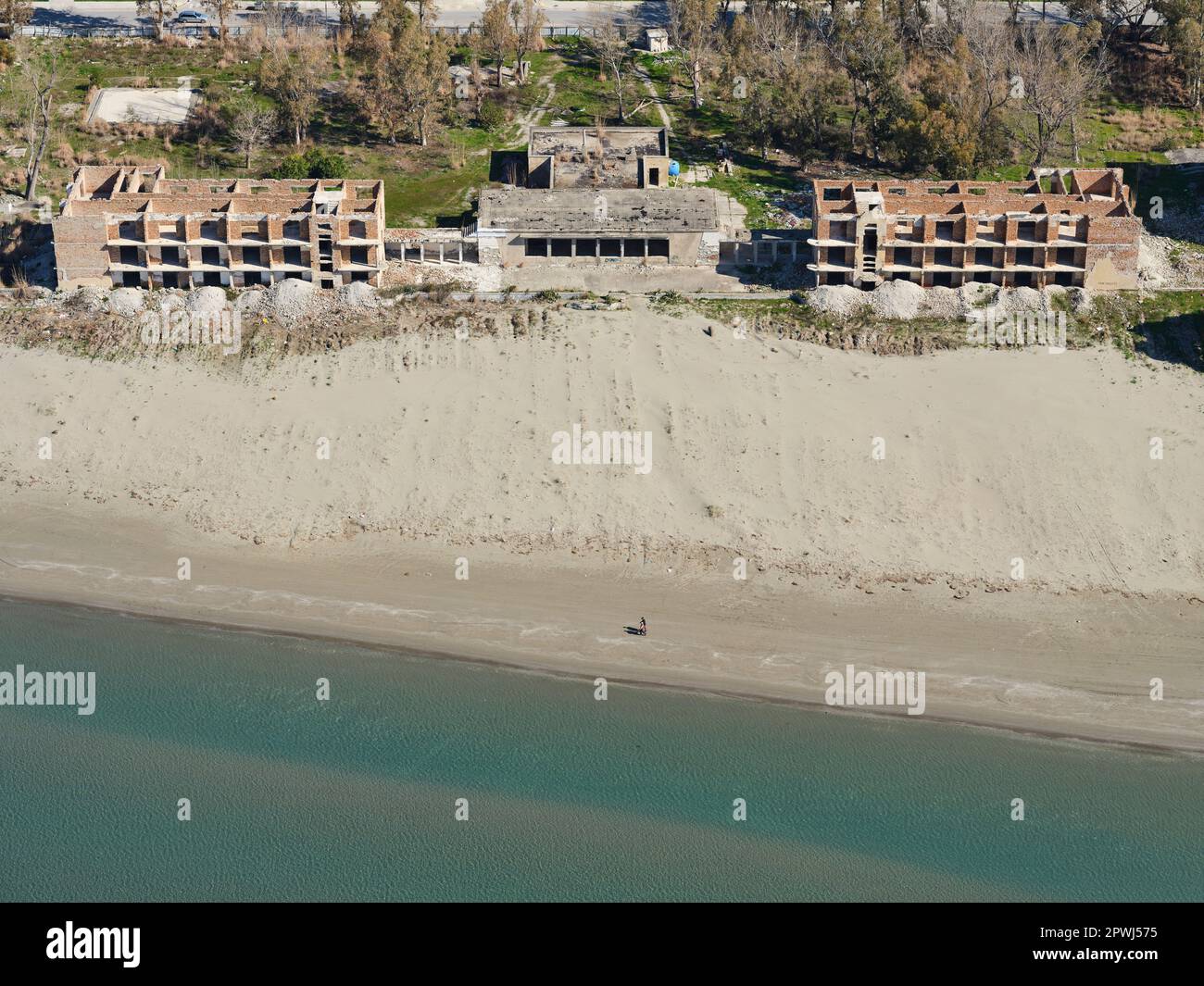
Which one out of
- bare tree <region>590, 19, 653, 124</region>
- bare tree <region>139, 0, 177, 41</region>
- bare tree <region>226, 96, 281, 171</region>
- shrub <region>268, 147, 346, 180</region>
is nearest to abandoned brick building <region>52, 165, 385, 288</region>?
shrub <region>268, 147, 346, 180</region>

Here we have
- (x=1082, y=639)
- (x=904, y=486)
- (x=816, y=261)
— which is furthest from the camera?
(x=816, y=261)

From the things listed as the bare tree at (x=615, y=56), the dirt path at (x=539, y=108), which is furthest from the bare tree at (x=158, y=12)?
the bare tree at (x=615, y=56)

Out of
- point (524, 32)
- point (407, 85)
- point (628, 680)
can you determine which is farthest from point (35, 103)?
point (628, 680)

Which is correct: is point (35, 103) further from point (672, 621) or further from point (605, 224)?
point (672, 621)

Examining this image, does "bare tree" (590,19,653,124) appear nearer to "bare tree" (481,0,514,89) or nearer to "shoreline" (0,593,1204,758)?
"bare tree" (481,0,514,89)

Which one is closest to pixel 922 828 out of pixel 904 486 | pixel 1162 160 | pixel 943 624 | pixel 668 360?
pixel 943 624

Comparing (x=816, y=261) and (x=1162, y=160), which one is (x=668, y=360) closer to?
(x=816, y=261)
